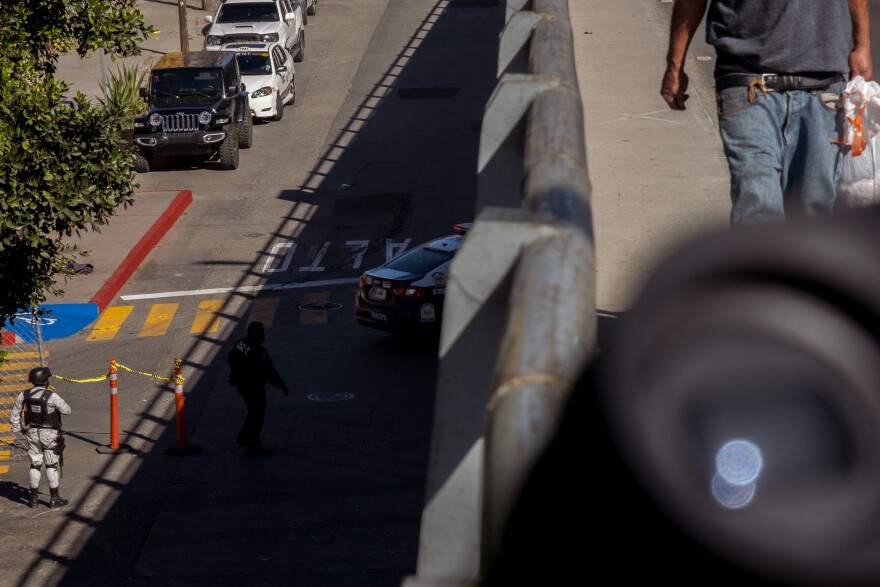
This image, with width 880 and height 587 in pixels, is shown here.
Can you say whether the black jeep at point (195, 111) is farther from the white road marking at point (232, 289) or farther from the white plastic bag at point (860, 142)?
the white plastic bag at point (860, 142)

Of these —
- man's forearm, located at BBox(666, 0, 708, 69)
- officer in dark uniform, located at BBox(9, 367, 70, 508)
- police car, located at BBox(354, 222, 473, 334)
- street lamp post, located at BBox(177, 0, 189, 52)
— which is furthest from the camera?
street lamp post, located at BBox(177, 0, 189, 52)

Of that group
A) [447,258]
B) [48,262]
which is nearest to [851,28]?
[48,262]

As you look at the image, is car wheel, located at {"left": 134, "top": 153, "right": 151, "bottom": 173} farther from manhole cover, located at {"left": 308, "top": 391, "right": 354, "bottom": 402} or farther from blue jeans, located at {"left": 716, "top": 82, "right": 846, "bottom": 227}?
blue jeans, located at {"left": 716, "top": 82, "right": 846, "bottom": 227}

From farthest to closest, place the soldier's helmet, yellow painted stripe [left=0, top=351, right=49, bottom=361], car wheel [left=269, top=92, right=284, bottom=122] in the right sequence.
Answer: car wheel [left=269, top=92, right=284, bottom=122], yellow painted stripe [left=0, top=351, right=49, bottom=361], the soldier's helmet

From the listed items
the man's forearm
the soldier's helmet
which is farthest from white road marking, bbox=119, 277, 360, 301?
the man's forearm

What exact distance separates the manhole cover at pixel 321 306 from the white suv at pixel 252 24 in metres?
16.3

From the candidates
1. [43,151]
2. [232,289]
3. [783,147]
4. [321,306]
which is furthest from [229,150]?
[783,147]

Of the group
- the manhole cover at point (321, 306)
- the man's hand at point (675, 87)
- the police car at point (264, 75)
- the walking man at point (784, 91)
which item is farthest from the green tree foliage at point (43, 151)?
the police car at point (264, 75)

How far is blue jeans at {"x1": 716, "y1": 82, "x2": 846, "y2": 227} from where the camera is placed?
4832mm

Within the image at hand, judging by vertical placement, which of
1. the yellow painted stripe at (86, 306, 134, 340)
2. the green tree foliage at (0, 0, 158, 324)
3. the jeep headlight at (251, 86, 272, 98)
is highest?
the green tree foliage at (0, 0, 158, 324)

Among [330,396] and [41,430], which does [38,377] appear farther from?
[330,396]

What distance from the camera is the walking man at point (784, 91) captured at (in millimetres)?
4797

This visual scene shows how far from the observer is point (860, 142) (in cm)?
494

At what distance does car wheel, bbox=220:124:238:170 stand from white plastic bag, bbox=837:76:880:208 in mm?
25116
